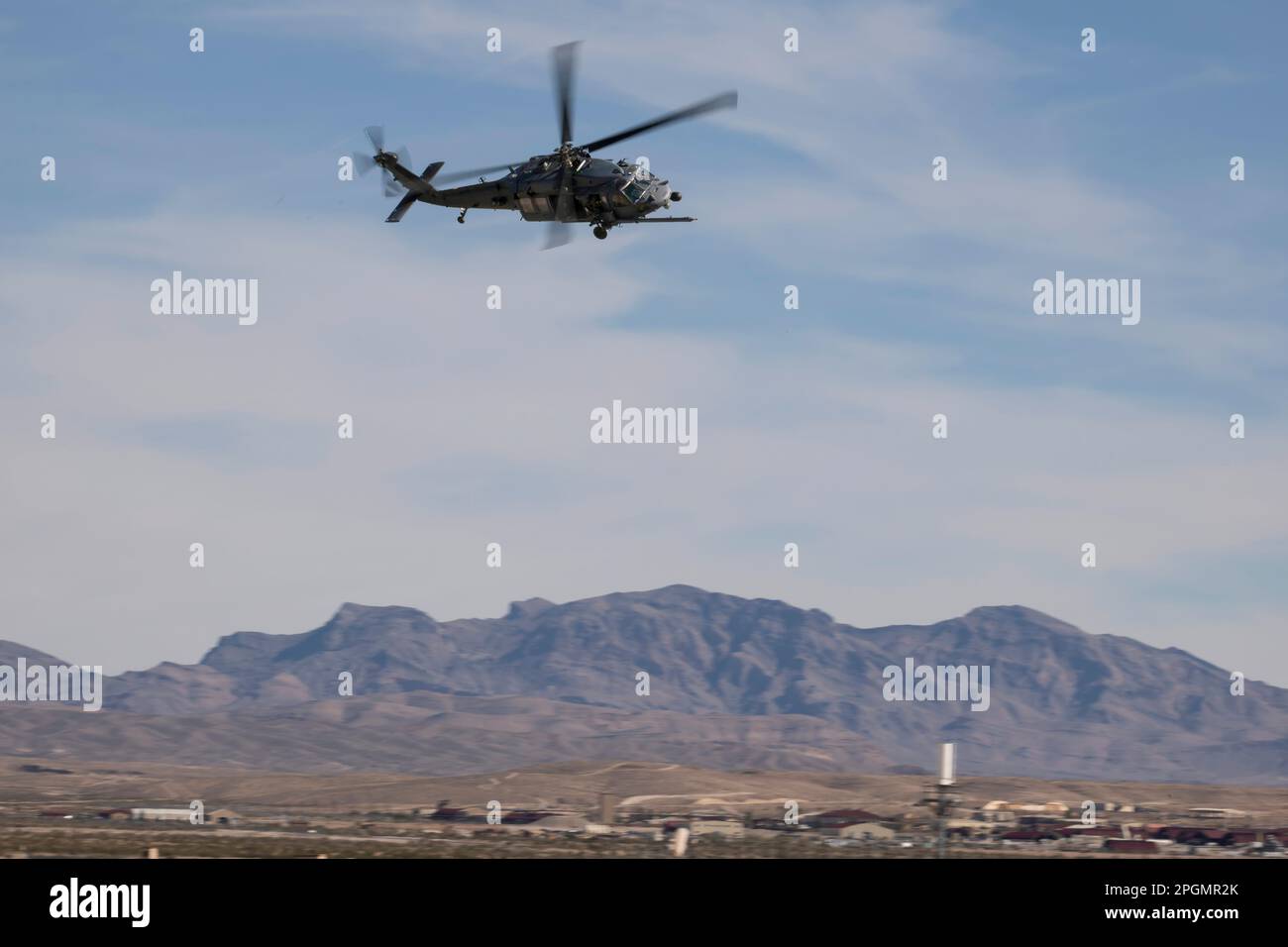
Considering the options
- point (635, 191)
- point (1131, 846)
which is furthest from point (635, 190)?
point (1131, 846)

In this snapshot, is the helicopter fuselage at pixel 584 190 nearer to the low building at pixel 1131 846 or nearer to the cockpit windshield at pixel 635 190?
the cockpit windshield at pixel 635 190

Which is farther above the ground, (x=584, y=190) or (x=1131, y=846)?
(x=584, y=190)

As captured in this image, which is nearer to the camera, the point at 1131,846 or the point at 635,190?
the point at 635,190

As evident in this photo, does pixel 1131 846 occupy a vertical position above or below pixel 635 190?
Result: below

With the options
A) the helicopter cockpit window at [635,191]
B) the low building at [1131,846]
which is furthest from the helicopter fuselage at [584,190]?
the low building at [1131,846]

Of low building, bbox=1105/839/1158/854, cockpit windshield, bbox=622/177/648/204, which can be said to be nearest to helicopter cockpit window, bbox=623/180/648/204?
cockpit windshield, bbox=622/177/648/204

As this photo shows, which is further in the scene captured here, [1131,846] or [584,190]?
[1131,846]

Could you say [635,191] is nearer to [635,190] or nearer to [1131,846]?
[635,190]

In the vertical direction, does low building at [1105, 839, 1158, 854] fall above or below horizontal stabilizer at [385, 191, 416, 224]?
below

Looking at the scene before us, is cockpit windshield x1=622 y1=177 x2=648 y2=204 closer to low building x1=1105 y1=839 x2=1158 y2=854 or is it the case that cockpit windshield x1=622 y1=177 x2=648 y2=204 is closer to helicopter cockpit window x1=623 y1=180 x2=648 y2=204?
helicopter cockpit window x1=623 y1=180 x2=648 y2=204
